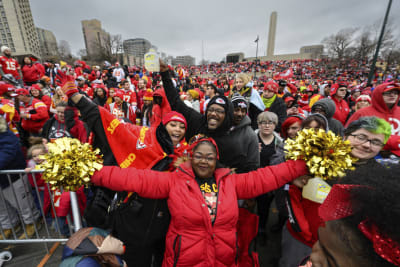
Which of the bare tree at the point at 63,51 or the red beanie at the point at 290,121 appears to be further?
the bare tree at the point at 63,51

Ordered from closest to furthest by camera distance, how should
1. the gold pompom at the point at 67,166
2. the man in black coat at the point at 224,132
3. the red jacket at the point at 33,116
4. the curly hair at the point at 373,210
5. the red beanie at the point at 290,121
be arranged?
the curly hair at the point at 373,210, the gold pompom at the point at 67,166, the man in black coat at the point at 224,132, the red beanie at the point at 290,121, the red jacket at the point at 33,116

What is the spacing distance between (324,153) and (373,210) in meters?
0.92

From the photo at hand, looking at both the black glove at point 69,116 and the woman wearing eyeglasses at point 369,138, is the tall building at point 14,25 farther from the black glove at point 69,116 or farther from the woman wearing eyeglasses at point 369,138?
the woman wearing eyeglasses at point 369,138

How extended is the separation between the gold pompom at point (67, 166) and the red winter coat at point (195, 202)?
0.12 meters

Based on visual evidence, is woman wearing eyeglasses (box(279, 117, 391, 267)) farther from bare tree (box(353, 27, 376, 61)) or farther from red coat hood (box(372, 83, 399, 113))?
bare tree (box(353, 27, 376, 61))

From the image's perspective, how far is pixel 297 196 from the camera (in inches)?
72.3

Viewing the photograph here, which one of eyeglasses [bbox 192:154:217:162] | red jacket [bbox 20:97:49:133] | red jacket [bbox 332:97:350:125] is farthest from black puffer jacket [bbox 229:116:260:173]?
red jacket [bbox 20:97:49:133]

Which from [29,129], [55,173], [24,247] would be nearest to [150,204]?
[55,173]

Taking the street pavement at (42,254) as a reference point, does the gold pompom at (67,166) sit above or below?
above

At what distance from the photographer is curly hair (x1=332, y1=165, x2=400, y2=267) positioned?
0.63 m

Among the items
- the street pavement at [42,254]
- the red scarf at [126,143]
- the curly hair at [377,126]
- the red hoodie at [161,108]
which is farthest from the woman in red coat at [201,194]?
the red hoodie at [161,108]

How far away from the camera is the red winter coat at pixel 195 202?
160 cm

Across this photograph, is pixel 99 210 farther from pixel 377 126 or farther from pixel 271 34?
pixel 271 34

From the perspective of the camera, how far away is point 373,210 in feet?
2.21
